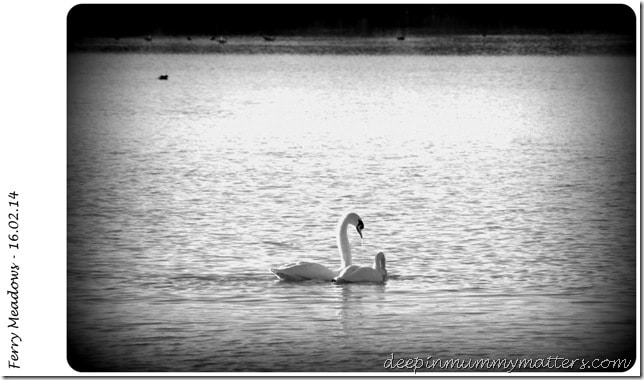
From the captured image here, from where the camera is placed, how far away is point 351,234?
625 inches

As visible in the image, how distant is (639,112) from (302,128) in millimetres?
19145

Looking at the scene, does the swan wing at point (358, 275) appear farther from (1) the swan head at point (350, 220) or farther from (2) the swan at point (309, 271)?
(1) the swan head at point (350, 220)

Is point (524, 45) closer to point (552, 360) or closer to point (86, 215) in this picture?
point (86, 215)

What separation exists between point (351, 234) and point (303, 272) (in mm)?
3553

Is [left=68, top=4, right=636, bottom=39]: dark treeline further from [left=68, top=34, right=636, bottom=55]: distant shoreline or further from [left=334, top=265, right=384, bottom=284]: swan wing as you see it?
[left=68, top=34, right=636, bottom=55]: distant shoreline

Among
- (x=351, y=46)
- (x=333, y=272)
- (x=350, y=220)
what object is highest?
(x=350, y=220)

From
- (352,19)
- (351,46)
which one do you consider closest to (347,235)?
(352,19)

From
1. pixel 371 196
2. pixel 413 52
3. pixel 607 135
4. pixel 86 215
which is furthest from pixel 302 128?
pixel 413 52

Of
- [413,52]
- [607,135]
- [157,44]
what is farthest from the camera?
[157,44]

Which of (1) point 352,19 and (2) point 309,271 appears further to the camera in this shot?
(1) point 352,19

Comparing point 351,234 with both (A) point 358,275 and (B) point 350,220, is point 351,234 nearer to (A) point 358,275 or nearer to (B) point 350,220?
(B) point 350,220

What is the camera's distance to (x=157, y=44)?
7700 centimetres

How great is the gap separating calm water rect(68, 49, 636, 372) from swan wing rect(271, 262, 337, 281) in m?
0.10

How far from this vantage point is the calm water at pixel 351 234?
33.6 ft
